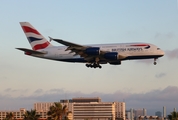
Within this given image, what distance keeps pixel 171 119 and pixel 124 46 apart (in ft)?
117

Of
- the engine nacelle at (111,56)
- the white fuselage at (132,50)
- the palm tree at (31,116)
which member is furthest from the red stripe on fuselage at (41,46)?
the palm tree at (31,116)

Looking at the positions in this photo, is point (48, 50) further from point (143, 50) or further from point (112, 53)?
point (143, 50)

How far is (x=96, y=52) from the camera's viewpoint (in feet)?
250

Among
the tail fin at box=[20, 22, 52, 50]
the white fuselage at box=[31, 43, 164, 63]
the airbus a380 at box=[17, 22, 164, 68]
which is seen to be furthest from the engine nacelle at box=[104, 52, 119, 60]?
the tail fin at box=[20, 22, 52, 50]

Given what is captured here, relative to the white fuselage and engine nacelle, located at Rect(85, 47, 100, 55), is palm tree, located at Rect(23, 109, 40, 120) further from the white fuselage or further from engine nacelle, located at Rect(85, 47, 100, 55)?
engine nacelle, located at Rect(85, 47, 100, 55)

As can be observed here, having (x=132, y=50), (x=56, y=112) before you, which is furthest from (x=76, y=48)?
(x=56, y=112)

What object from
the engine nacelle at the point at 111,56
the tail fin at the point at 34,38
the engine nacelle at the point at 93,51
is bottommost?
the engine nacelle at the point at 111,56

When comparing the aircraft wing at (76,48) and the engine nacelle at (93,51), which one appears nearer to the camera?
the aircraft wing at (76,48)

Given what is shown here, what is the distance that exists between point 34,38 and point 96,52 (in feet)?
61.7

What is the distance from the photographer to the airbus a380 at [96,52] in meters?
75.1

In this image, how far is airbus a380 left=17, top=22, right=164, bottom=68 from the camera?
75125mm

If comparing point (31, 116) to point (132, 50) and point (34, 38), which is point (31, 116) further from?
point (132, 50)

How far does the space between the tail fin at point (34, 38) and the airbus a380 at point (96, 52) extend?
38cm

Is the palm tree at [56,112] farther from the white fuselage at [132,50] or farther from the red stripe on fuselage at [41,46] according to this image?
the white fuselage at [132,50]
